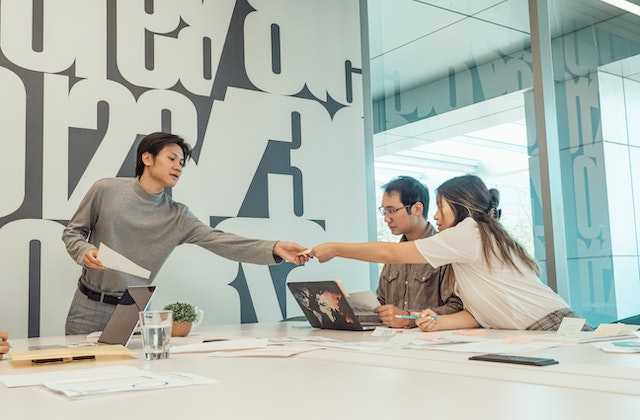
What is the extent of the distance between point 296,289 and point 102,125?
5.10 ft

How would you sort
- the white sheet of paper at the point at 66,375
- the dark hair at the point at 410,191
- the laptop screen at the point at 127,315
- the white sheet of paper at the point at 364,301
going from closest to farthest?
the white sheet of paper at the point at 66,375 < the laptop screen at the point at 127,315 < the white sheet of paper at the point at 364,301 < the dark hair at the point at 410,191

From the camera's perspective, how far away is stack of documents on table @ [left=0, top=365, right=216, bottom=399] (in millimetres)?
1042

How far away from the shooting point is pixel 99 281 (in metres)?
2.84

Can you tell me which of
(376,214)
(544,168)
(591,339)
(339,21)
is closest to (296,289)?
(591,339)

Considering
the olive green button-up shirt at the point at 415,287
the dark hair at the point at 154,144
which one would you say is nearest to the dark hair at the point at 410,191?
the olive green button-up shirt at the point at 415,287

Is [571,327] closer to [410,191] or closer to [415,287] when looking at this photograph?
[415,287]

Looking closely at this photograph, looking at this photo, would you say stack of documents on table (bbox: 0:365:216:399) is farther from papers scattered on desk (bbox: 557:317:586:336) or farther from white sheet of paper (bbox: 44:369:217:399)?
papers scattered on desk (bbox: 557:317:586:336)

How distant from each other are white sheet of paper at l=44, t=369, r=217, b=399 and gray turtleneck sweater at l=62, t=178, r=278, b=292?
1705mm

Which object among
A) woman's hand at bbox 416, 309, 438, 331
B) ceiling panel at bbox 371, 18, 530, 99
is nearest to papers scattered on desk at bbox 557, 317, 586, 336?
woman's hand at bbox 416, 309, 438, 331

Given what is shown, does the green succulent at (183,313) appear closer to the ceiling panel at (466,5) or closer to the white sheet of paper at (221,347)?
the white sheet of paper at (221,347)

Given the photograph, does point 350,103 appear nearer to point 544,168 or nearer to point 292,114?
point 292,114

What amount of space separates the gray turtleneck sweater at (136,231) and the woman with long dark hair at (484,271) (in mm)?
827

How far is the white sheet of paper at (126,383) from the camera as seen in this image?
→ 102cm

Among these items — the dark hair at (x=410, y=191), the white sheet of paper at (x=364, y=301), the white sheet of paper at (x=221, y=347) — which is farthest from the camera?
the dark hair at (x=410, y=191)
